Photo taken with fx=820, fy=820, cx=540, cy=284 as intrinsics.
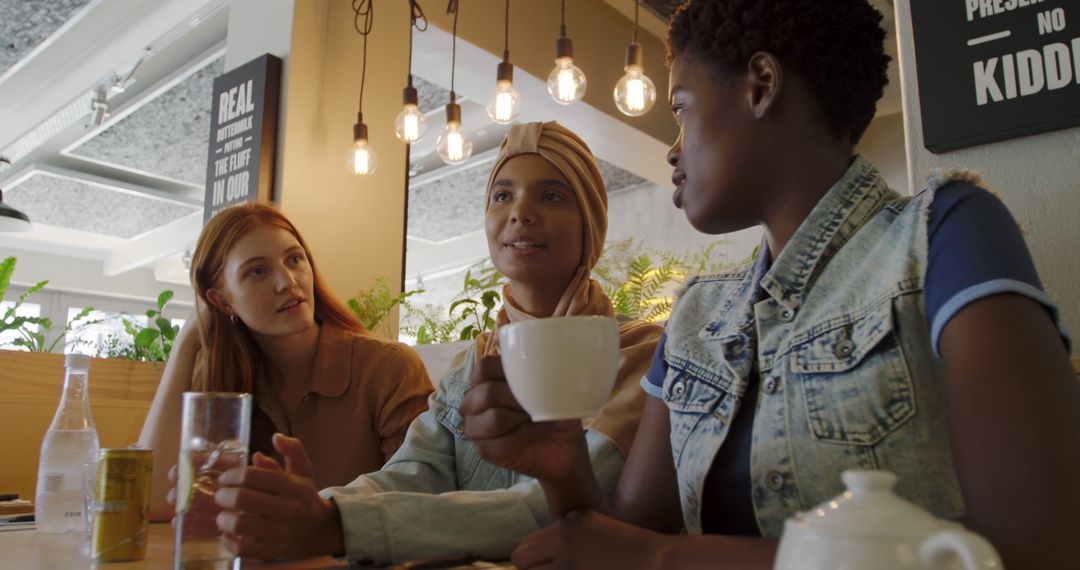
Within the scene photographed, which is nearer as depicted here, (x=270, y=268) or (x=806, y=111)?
(x=806, y=111)

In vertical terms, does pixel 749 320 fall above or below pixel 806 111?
below

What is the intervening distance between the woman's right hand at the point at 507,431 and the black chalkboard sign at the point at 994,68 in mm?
855

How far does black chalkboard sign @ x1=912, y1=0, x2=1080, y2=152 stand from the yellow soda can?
4.19 ft

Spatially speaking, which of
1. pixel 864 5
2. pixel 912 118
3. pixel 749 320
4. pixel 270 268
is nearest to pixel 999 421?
pixel 749 320

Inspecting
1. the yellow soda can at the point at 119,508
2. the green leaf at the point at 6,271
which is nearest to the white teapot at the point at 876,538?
the yellow soda can at the point at 119,508

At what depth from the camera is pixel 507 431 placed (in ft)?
2.69

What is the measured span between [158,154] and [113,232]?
12.5 ft

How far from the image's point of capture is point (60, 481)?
1313mm

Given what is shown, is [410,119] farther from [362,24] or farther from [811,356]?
[811,356]

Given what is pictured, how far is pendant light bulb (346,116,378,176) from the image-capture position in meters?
3.68

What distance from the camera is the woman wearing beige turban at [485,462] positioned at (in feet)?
3.08

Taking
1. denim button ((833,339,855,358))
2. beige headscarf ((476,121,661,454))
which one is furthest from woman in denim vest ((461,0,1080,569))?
beige headscarf ((476,121,661,454))

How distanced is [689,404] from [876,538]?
0.62m

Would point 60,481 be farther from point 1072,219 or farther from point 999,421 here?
point 1072,219
